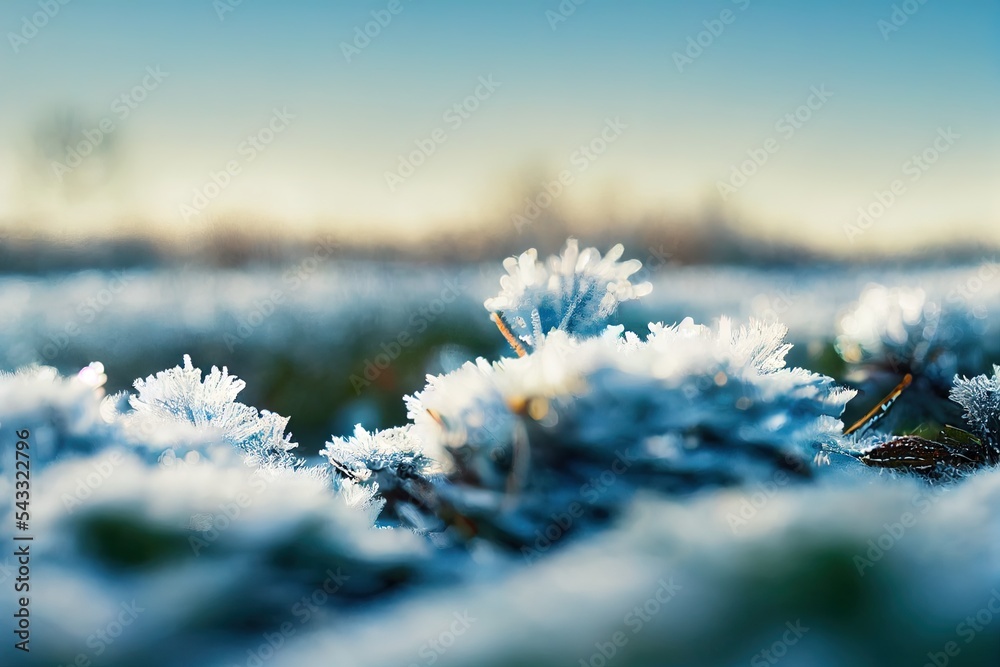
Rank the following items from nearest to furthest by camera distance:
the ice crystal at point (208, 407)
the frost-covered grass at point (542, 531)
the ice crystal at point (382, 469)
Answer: the frost-covered grass at point (542, 531) < the ice crystal at point (382, 469) < the ice crystal at point (208, 407)

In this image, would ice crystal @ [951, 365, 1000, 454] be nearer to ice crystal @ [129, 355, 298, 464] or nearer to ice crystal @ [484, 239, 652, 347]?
ice crystal @ [484, 239, 652, 347]

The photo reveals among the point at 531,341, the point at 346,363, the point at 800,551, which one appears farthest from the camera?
the point at 346,363

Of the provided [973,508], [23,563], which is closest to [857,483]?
[973,508]

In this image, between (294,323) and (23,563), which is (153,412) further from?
(294,323)

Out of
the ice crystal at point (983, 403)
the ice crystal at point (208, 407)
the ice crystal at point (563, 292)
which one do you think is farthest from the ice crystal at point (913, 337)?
the ice crystal at point (208, 407)

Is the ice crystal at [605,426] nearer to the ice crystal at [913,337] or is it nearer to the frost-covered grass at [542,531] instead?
the frost-covered grass at [542,531]

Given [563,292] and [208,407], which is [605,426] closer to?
[563,292]

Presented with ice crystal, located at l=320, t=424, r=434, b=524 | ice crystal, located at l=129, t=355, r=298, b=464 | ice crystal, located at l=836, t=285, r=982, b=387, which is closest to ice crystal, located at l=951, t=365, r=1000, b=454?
ice crystal, located at l=836, t=285, r=982, b=387

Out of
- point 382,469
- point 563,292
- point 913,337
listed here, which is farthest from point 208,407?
point 913,337
